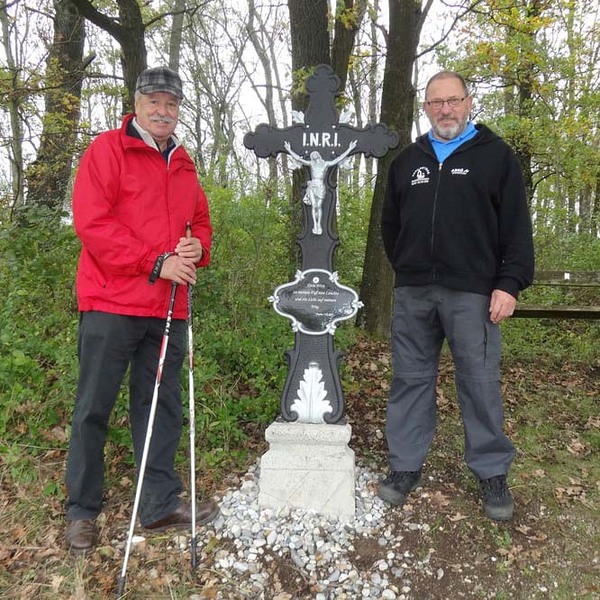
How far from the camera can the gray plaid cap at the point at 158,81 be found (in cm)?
290

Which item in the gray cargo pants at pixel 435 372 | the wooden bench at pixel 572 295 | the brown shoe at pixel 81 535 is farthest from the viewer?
the wooden bench at pixel 572 295

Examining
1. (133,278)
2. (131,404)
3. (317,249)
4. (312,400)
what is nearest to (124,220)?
(133,278)

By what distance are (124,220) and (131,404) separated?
1089 millimetres

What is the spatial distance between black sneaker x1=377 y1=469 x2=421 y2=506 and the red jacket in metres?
1.80

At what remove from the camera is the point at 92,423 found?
298 centimetres

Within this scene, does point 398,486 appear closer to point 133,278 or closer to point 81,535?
point 81,535

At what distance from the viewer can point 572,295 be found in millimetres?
8203

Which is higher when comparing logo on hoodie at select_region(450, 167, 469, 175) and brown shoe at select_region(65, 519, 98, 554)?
logo on hoodie at select_region(450, 167, 469, 175)

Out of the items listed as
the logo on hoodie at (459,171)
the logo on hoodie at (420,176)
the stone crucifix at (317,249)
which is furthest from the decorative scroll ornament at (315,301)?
the logo on hoodie at (459,171)

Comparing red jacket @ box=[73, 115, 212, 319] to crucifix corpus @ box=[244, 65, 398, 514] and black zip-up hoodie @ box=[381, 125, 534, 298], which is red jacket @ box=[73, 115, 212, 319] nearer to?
crucifix corpus @ box=[244, 65, 398, 514]

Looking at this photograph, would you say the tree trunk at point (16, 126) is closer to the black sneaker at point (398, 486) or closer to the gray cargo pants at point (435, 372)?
the gray cargo pants at point (435, 372)

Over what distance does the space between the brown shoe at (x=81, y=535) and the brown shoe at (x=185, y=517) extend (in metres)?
0.30

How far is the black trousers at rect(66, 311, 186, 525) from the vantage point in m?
2.90

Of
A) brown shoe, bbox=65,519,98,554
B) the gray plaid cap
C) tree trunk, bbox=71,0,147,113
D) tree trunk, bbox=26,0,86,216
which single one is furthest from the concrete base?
tree trunk, bbox=26,0,86,216
